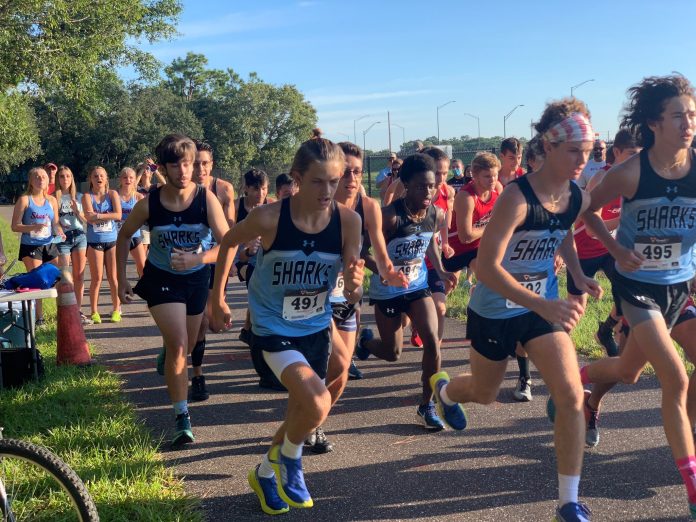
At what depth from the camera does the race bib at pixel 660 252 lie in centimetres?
416

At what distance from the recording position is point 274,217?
13.0ft

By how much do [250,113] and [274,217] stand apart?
76.2 metres

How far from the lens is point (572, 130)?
3.78m

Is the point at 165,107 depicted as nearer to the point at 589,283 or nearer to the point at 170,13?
the point at 170,13

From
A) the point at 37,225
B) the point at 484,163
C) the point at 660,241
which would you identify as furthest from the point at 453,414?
the point at 37,225

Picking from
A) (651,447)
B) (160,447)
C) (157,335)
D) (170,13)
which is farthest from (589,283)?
(170,13)

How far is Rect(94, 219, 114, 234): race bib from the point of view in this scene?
32.9 ft

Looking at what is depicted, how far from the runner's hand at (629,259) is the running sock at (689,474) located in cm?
104

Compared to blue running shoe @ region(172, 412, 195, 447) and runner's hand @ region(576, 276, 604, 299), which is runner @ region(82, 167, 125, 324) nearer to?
blue running shoe @ region(172, 412, 195, 447)

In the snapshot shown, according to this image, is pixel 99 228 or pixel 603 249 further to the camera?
pixel 99 228

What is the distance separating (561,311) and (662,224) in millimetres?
1101

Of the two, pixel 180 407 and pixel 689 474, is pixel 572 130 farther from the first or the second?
pixel 180 407

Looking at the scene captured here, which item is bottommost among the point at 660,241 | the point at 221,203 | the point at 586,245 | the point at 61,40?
the point at 586,245

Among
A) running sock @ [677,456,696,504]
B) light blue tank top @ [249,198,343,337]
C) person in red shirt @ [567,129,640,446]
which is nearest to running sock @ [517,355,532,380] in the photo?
person in red shirt @ [567,129,640,446]
